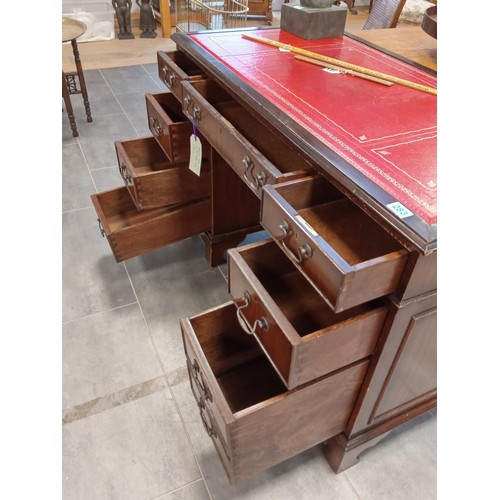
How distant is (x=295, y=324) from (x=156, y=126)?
0.97 metres

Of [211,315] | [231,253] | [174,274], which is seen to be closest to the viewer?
[231,253]

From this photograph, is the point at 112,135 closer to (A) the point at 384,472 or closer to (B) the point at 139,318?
(B) the point at 139,318

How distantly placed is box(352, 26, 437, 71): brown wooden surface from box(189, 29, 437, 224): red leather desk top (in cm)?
9

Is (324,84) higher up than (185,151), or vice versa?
(324,84)

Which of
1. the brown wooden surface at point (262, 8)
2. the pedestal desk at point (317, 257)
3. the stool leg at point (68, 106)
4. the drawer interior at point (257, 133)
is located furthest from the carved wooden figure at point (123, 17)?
the drawer interior at point (257, 133)

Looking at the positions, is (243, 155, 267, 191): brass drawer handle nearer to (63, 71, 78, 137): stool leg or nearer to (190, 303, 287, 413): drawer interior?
(190, 303, 287, 413): drawer interior

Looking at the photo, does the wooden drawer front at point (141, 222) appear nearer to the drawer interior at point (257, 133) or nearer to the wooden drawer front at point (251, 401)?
the drawer interior at point (257, 133)

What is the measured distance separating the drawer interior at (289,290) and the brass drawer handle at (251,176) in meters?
0.14

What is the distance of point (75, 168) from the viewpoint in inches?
95.5

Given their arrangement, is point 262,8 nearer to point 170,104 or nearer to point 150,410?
point 170,104

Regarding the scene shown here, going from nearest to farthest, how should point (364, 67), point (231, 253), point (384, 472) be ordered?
Result: 1. point (231, 253)
2. point (384, 472)
3. point (364, 67)

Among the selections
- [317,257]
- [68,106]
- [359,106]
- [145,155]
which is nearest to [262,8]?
[68,106]

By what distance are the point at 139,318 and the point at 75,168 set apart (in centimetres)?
123

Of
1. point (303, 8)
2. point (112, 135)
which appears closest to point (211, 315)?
point (303, 8)
